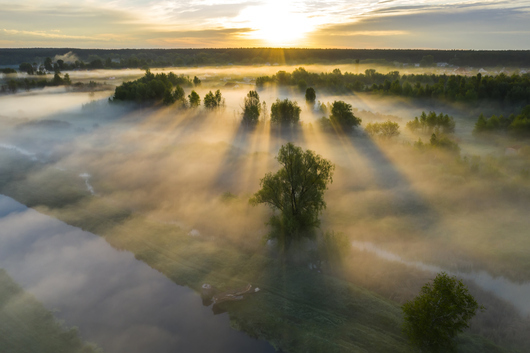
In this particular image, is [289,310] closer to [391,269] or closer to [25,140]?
[391,269]

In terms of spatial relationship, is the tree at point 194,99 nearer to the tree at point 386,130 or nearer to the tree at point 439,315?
the tree at point 386,130

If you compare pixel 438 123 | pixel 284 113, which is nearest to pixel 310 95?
pixel 284 113

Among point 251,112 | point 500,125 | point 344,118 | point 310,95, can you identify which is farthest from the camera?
point 310,95

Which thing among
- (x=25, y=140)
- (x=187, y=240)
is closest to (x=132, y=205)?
(x=187, y=240)

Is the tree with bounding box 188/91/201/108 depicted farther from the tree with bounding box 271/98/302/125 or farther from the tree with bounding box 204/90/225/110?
the tree with bounding box 271/98/302/125

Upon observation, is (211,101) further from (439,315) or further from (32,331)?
(439,315)

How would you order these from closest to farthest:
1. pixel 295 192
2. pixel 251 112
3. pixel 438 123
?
pixel 295 192
pixel 438 123
pixel 251 112
